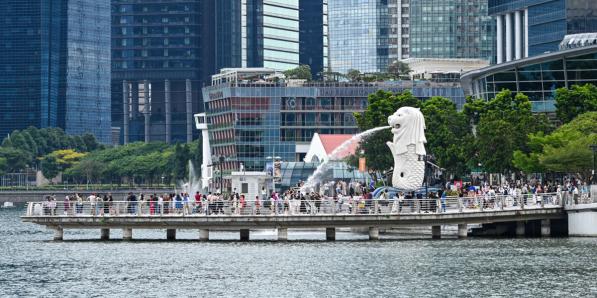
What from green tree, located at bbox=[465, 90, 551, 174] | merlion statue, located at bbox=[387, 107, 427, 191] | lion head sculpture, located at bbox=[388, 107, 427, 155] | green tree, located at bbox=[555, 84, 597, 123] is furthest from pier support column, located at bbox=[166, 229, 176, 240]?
green tree, located at bbox=[555, 84, 597, 123]

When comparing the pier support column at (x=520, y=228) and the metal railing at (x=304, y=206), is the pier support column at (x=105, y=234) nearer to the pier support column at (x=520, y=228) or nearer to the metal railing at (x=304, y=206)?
the metal railing at (x=304, y=206)

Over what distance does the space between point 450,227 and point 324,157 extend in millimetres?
72828

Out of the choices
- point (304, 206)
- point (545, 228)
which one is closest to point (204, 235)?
point (304, 206)

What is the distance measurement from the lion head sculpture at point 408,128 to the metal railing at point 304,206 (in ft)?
24.6

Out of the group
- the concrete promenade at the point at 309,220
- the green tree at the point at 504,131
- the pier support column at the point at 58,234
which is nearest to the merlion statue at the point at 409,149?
→ the concrete promenade at the point at 309,220

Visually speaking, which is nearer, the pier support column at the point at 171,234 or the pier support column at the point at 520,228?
the pier support column at the point at 520,228

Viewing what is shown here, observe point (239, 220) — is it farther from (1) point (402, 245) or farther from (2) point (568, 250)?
(2) point (568, 250)

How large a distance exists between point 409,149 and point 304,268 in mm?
29973

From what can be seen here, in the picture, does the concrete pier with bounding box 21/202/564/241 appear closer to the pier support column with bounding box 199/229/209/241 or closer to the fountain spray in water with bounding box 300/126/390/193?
the pier support column with bounding box 199/229/209/241

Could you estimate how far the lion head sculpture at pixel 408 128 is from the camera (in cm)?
11206

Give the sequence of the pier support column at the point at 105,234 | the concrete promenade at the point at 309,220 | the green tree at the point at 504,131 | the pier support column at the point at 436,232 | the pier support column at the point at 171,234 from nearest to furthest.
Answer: the concrete promenade at the point at 309,220 < the pier support column at the point at 436,232 < the pier support column at the point at 171,234 < the pier support column at the point at 105,234 < the green tree at the point at 504,131

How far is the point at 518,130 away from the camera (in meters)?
134

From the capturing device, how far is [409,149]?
112688mm

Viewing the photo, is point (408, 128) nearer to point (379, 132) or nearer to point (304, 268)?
point (304, 268)
